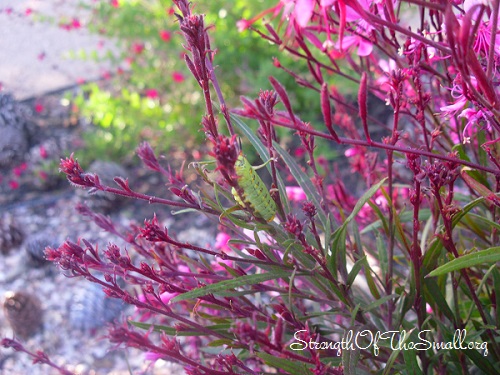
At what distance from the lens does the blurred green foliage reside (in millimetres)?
2416

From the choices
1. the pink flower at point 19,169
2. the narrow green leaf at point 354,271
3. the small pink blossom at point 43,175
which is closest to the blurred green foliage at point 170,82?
the small pink blossom at point 43,175

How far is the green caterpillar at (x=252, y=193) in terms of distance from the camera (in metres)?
0.54

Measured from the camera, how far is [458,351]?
2.34ft

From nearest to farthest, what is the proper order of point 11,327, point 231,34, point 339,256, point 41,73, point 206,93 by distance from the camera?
point 206,93
point 339,256
point 11,327
point 231,34
point 41,73

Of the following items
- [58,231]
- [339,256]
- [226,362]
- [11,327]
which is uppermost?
[339,256]

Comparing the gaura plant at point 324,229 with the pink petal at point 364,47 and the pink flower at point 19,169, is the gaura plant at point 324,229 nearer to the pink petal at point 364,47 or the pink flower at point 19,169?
the pink petal at point 364,47

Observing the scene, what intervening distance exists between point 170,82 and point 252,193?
2.17m

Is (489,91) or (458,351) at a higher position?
(489,91)

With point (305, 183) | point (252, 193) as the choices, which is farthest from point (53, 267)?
point (252, 193)

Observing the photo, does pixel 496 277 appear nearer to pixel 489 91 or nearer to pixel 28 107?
pixel 489 91

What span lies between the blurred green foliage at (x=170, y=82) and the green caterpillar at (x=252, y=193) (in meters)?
1.73

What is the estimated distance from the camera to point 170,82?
8.64ft

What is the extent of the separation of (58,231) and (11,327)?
0.58 m

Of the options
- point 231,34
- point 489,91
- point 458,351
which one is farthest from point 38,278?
point 489,91
